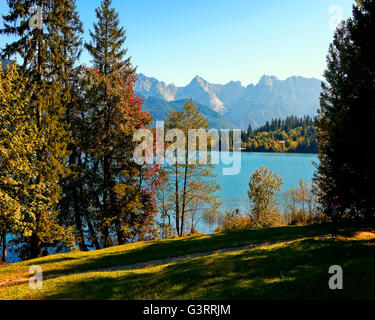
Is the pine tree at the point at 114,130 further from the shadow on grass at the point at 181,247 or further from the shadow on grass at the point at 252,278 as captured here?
the shadow on grass at the point at 252,278

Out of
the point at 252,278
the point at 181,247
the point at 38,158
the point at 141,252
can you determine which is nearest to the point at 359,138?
the point at 252,278

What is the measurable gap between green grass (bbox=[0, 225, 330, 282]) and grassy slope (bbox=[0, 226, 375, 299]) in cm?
354

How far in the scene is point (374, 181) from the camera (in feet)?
36.5

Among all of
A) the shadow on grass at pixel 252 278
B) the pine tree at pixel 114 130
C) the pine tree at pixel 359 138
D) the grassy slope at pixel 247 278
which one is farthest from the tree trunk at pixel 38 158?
the pine tree at pixel 359 138

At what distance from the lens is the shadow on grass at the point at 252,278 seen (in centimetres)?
736

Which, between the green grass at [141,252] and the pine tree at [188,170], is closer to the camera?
the green grass at [141,252]

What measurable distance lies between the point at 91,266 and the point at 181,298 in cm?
878

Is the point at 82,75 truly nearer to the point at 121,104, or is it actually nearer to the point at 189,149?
the point at 121,104

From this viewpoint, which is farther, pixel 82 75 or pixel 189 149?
pixel 189 149

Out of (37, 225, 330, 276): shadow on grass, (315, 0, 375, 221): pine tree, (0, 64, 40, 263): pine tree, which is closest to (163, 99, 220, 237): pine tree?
(37, 225, 330, 276): shadow on grass

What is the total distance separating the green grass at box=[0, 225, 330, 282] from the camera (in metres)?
14.2

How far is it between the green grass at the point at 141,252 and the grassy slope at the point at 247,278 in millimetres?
3537
